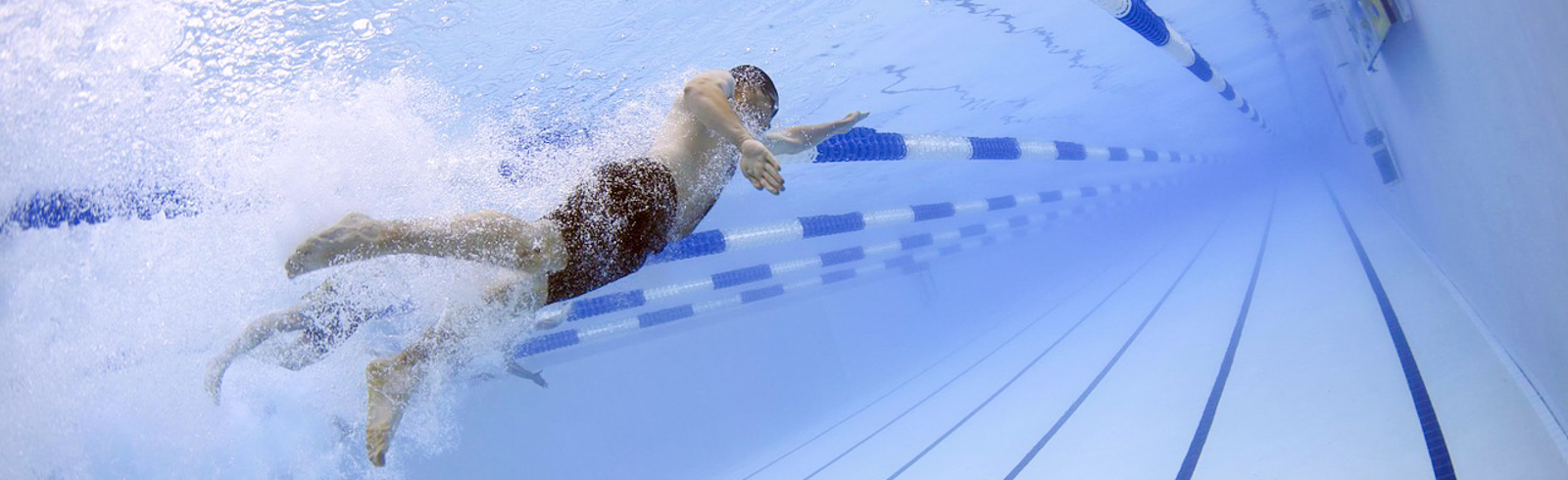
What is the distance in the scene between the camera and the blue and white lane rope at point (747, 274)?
23.2 feet

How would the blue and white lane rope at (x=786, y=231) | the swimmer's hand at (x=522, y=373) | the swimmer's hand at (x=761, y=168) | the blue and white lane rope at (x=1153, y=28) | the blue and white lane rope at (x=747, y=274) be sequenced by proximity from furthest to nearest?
the blue and white lane rope at (x=747, y=274) → the swimmer's hand at (x=522, y=373) → the blue and white lane rope at (x=786, y=231) → the blue and white lane rope at (x=1153, y=28) → the swimmer's hand at (x=761, y=168)

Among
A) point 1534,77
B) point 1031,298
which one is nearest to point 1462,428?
point 1534,77

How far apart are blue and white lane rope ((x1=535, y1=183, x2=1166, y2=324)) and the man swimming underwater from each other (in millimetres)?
2048

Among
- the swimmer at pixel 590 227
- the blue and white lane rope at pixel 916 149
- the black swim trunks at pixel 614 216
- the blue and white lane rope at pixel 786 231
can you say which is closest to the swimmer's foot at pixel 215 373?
the swimmer at pixel 590 227

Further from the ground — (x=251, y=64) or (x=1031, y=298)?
(x=251, y=64)

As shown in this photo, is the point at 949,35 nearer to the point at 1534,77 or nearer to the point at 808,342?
the point at 808,342

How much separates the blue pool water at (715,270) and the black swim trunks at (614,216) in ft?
Result: 0.85

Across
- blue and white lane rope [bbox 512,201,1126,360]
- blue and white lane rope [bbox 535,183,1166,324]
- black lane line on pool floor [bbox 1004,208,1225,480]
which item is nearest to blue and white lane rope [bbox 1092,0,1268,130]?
black lane line on pool floor [bbox 1004,208,1225,480]

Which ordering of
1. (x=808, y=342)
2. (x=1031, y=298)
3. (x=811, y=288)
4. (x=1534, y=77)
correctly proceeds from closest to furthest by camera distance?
(x=1534, y=77) → (x=808, y=342) → (x=811, y=288) → (x=1031, y=298)

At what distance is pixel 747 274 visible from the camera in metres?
8.90

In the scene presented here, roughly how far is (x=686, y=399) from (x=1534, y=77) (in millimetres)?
7008

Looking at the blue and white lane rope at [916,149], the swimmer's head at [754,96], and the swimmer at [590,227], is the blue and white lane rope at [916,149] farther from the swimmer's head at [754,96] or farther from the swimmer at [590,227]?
the swimmer at [590,227]

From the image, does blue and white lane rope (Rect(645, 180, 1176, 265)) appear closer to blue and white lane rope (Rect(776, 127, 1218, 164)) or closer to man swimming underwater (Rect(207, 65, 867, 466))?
blue and white lane rope (Rect(776, 127, 1218, 164))

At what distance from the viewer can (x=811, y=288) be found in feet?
36.6
